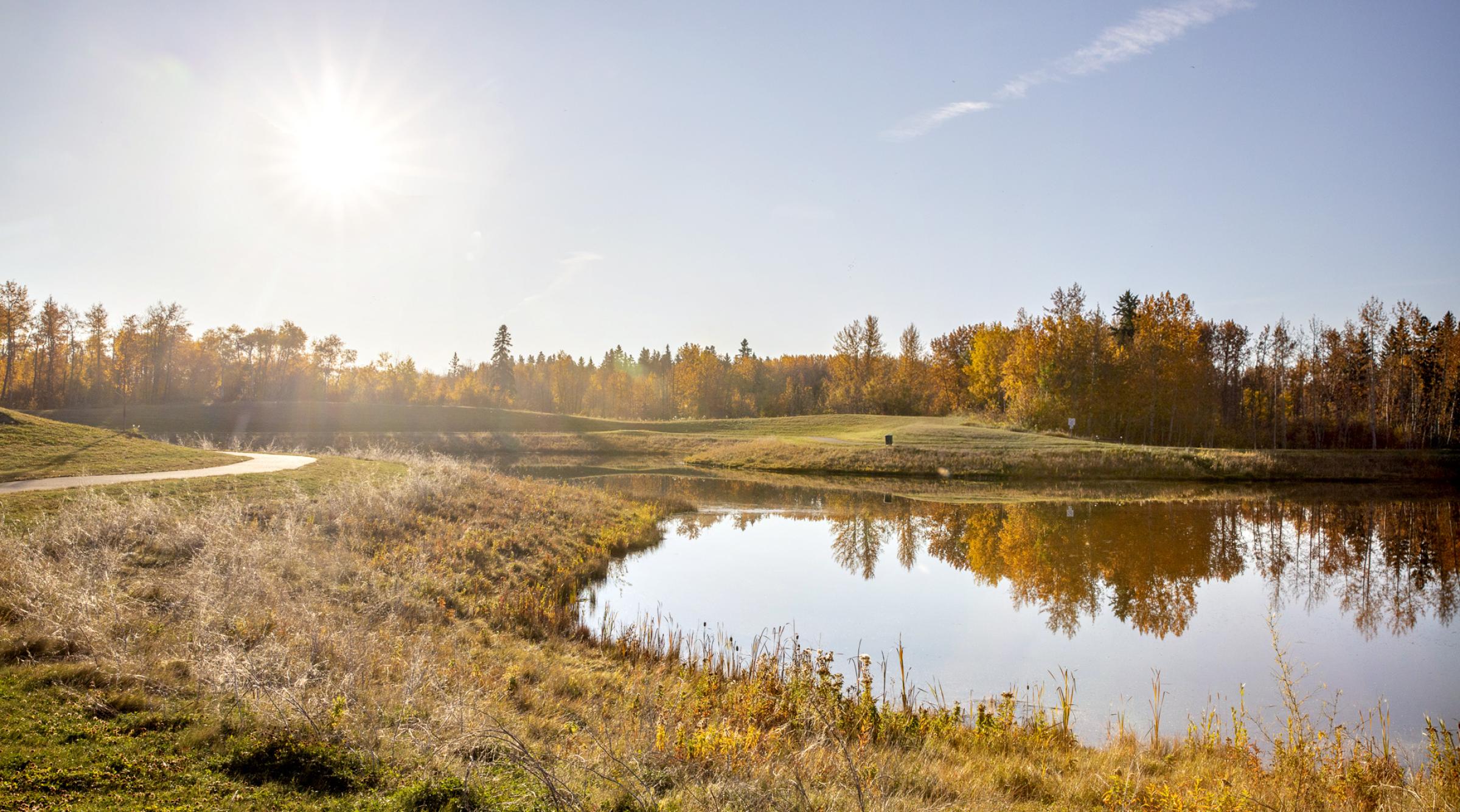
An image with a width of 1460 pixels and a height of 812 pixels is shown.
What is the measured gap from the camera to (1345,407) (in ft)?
200

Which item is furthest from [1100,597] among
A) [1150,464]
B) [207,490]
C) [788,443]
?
[788,443]

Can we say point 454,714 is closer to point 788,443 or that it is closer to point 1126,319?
point 788,443

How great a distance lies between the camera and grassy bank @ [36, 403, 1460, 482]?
39.1m

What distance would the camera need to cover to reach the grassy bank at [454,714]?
16.6ft

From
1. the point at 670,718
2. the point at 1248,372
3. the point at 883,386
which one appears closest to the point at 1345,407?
the point at 1248,372

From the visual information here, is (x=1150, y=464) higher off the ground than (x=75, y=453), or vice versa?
(x=75, y=453)

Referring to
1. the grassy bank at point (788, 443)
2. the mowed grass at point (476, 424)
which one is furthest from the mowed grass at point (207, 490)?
the mowed grass at point (476, 424)

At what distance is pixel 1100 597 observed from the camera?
14672 millimetres

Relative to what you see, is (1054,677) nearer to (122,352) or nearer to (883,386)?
(883,386)

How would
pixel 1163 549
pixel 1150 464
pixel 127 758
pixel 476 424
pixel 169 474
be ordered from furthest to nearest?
pixel 476 424 < pixel 1150 464 < pixel 1163 549 < pixel 169 474 < pixel 127 758

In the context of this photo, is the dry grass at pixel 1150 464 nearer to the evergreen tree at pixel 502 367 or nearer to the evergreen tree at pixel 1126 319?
the evergreen tree at pixel 1126 319

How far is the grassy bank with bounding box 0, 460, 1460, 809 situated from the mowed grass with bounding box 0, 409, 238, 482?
522 centimetres

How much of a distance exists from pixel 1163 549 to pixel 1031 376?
38.0 meters

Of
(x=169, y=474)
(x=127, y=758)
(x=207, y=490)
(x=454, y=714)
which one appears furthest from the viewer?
(x=169, y=474)
